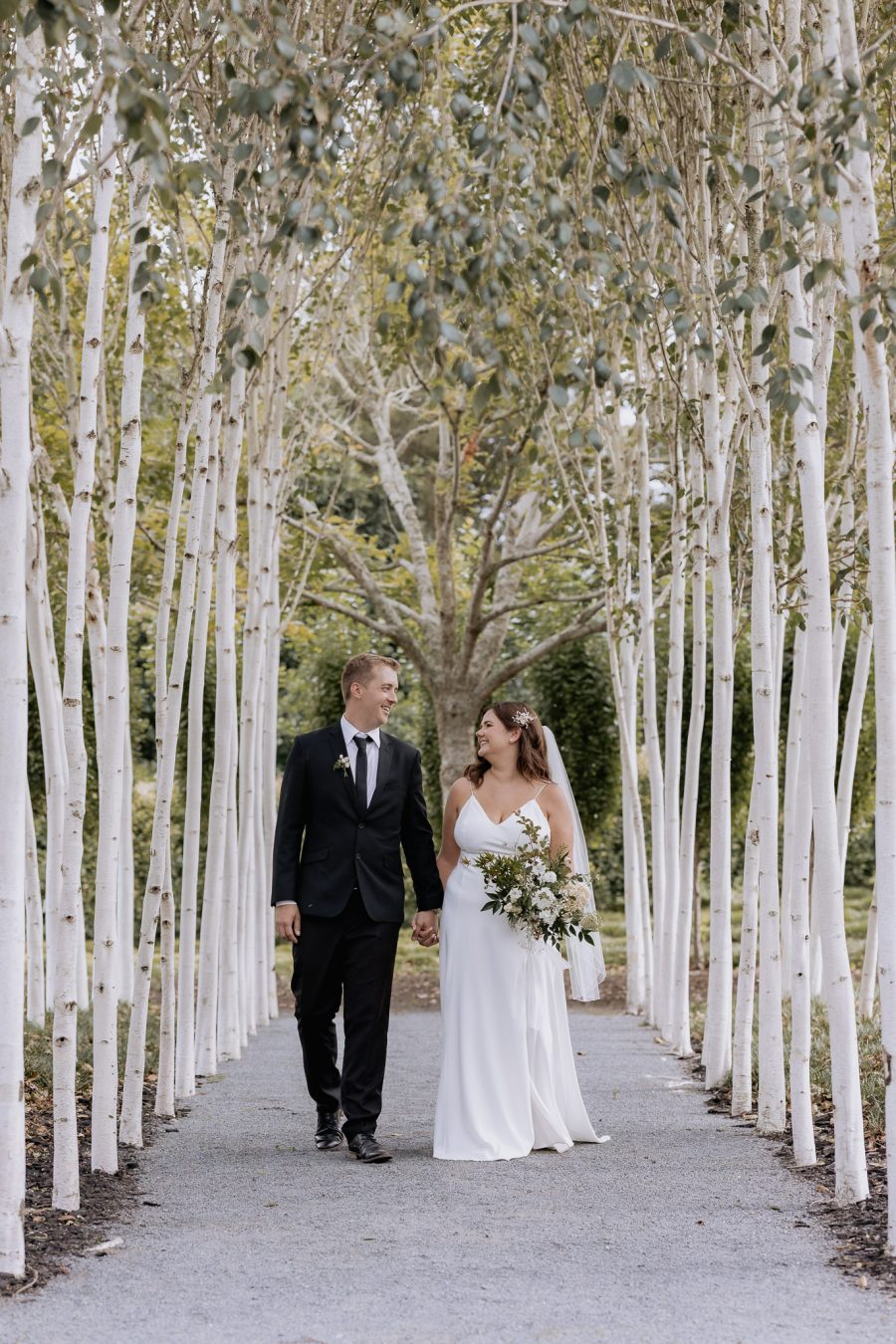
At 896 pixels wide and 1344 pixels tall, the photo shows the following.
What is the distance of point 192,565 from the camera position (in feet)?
21.9

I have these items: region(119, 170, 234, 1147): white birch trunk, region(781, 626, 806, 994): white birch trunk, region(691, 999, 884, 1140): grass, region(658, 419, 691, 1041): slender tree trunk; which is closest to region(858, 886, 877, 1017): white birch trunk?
region(691, 999, 884, 1140): grass

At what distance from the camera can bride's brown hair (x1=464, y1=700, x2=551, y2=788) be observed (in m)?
6.49

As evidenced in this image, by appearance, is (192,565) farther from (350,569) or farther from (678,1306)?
(350,569)

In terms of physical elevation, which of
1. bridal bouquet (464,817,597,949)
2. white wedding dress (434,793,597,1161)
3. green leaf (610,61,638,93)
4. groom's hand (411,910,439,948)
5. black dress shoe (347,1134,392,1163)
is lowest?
black dress shoe (347,1134,392,1163)

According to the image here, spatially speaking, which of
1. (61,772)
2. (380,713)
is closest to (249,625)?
(61,772)

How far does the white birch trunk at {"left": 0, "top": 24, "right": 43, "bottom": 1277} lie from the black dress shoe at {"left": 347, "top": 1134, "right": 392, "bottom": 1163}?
1971mm

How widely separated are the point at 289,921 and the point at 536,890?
1053 millimetres

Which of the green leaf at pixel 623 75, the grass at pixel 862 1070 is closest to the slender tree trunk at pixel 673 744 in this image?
the grass at pixel 862 1070

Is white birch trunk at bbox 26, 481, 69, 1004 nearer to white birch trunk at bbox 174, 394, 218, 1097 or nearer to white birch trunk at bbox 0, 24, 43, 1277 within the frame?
white birch trunk at bbox 174, 394, 218, 1097

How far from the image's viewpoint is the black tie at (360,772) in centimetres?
614

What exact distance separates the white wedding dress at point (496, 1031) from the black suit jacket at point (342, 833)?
0.85ft

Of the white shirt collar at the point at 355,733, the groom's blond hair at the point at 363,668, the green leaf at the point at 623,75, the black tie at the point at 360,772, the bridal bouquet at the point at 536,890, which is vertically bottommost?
the bridal bouquet at the point at 536,890

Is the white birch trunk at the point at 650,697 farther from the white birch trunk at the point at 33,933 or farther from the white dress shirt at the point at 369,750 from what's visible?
the white dress shirt at the point at 369,750

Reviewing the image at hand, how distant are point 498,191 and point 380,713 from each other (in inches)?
109
